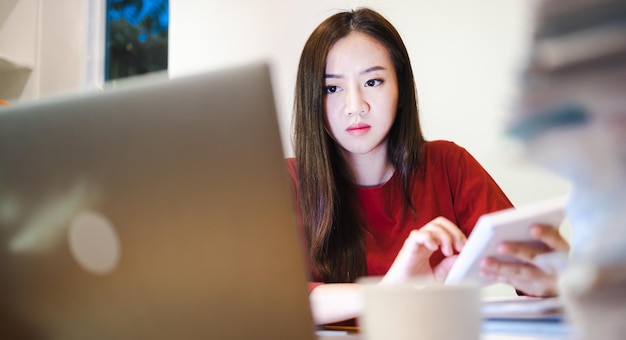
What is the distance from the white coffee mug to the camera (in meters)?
0.48

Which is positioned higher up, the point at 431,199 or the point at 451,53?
the point at 451,53

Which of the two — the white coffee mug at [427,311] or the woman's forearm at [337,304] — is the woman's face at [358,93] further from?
the white coffee mug at [427,311]

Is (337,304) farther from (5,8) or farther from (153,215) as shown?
(5,8)

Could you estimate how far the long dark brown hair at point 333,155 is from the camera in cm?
147

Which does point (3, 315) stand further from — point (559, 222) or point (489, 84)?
point (489, 84)

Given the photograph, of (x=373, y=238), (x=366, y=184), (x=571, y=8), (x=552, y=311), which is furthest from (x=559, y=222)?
(x=366, y=184)

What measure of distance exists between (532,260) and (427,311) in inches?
8.2

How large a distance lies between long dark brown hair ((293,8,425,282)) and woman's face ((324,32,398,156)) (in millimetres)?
28

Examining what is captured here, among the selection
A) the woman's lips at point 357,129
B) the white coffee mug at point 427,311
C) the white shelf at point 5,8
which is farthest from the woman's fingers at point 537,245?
the white shelf at point 5,8

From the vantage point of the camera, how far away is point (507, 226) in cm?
55

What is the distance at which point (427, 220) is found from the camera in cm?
154

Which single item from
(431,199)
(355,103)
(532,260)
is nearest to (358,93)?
(355,103)

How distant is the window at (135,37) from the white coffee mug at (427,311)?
2.57m

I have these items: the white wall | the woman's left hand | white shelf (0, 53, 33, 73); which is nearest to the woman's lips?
the white wall
